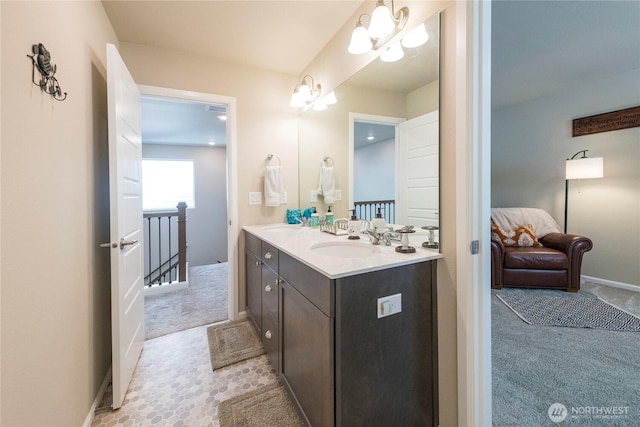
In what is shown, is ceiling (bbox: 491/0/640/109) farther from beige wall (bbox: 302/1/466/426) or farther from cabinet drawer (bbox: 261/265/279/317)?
cabinet drawer (bbox: 261/265/279/317)

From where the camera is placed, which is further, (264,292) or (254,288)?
(254,288)

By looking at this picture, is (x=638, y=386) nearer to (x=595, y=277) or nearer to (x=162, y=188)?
(x=595, y=277)

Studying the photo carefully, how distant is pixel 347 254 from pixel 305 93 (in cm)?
160

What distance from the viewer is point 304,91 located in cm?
235

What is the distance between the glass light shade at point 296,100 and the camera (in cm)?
242

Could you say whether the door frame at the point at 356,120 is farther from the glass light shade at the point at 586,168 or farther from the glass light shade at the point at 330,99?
the glass light shade at the point at 586,168

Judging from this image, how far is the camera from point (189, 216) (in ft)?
19.2

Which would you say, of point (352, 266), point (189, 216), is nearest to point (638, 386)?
point (352, 266)

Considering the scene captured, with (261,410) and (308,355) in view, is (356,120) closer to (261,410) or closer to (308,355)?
(308,355)

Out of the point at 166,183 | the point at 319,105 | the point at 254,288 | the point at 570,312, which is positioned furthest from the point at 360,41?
the point at 166,183

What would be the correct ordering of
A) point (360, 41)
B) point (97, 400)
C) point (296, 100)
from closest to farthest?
point (97, 400)
point (360, 41)
point (296, 100)

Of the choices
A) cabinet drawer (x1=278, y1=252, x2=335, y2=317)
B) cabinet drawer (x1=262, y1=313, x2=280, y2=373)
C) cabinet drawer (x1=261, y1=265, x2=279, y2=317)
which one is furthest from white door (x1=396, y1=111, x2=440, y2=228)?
cabinet drawer (x1=262, y1=313, x2=280, y2=373)

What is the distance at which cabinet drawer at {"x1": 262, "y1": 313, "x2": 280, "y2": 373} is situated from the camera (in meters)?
1.58

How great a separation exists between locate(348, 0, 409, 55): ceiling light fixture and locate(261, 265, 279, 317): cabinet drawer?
1520 mm
